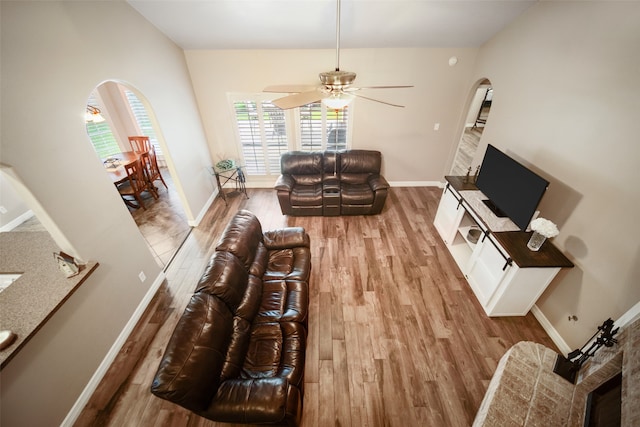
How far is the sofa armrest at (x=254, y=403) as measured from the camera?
1545 millimetres

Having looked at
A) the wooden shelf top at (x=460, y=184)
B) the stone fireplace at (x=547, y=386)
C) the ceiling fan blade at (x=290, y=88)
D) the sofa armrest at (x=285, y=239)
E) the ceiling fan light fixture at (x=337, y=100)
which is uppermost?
the ceiling fan blade at (x=290, y=88)

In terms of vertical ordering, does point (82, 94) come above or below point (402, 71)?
below

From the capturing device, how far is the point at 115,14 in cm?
252

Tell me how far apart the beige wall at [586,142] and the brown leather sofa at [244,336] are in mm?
2574

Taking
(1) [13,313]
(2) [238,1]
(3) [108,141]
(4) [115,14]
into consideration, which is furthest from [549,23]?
(3) [108,141]

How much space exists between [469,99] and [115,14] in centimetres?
512

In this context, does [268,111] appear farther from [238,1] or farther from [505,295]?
[505,295]

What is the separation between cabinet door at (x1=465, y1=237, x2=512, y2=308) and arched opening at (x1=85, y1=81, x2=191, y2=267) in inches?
160

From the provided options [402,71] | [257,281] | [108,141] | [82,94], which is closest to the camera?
[82,94]

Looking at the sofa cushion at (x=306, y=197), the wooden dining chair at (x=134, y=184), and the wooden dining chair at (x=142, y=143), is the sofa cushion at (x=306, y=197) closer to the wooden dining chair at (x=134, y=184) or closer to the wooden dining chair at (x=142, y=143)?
the wooden dining chair at (x=134, y=184)

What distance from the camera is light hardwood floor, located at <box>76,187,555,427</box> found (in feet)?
6.62

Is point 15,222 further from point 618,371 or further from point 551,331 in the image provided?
point 551,331

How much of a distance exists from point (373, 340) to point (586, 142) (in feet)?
8.99

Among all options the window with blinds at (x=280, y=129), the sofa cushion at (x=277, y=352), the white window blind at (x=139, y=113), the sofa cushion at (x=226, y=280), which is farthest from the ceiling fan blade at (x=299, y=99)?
the white window blind at (x=139, y=113)
